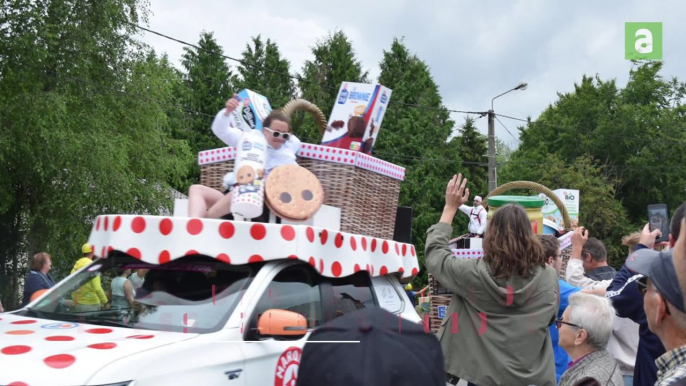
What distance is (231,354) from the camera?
3.48 meters

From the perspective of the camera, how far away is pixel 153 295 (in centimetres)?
388

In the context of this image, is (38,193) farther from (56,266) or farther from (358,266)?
(358,266)

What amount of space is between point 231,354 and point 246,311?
0.93 feet

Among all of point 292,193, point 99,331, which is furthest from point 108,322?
point 292,193

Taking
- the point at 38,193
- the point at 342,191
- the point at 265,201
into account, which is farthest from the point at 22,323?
the point at 38,193

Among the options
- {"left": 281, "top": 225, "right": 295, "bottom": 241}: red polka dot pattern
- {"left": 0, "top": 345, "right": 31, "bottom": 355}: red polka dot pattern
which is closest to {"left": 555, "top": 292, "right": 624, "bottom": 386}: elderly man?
{"left": 281, "top": 225, "right": 295, "bottom": 241}: red polka dot pattern

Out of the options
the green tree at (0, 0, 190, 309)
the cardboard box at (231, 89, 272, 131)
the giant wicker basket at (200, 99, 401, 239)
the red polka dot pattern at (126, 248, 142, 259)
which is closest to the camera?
the red polka dot pattern at (126, 248, 142, 259)

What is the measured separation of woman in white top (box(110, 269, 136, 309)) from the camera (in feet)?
12.7

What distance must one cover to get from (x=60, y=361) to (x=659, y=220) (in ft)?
11.8

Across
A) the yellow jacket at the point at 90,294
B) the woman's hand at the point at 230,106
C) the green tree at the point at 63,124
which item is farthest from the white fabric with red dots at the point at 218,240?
the green tree at the point at 63,124

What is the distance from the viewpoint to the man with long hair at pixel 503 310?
3758 millimetres

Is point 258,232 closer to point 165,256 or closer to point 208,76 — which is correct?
point 165,256

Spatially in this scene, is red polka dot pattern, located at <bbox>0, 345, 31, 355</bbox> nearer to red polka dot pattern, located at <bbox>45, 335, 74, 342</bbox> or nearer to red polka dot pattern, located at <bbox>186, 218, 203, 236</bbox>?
red polka dot pattern, located at <bbox>45, 335, 74, 342</bbox>

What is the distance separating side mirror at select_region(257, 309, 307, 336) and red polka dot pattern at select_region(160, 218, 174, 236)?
838 millimetres
